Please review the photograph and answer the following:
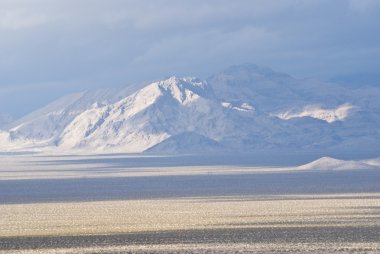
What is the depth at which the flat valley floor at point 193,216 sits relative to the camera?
56000 millimetres

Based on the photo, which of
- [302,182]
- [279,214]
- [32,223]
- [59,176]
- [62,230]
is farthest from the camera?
[59,176]

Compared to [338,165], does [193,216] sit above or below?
above

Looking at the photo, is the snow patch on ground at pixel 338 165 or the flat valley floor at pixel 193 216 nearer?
the flat valley floor at pixel 193 216

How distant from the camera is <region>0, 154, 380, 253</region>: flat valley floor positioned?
5600 cm

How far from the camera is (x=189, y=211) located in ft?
284

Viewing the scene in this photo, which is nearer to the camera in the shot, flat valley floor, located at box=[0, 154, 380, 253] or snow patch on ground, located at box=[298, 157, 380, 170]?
flat valley floor, located at box=[0, 154, 380, 253]

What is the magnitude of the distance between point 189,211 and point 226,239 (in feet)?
89.0

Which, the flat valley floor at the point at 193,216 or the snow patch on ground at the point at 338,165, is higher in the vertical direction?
the flat valley floor at the point at 193,216

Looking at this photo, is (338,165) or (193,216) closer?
(193,216)

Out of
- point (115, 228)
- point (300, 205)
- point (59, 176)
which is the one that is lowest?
point (59, 176)

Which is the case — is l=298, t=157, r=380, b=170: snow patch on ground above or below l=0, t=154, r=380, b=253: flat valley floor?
below

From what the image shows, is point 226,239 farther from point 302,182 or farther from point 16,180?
point 16,180

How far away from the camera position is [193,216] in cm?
8000

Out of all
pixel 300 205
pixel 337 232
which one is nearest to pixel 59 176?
pixel 300 205
